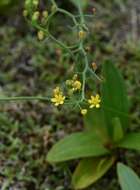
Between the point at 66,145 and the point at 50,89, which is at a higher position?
the point at 50,89

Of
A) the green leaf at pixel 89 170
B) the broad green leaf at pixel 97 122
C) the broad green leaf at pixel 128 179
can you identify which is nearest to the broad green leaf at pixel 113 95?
the broad green leaf at pixel 97 122

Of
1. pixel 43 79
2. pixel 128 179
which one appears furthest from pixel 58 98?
pixel 43 79

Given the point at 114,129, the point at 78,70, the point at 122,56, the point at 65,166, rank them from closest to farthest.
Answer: the point at 78,70
the point at 114,129
the point at 65,166
the point at 122,56

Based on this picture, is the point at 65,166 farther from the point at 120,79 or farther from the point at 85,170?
the point at 120,79

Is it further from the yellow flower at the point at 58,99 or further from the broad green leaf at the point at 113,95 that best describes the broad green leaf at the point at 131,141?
the yellow flower at the point at 58,99

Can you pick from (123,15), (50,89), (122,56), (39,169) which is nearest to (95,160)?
(39,169)

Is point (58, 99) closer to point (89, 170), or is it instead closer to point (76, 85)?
point (76, 85)
